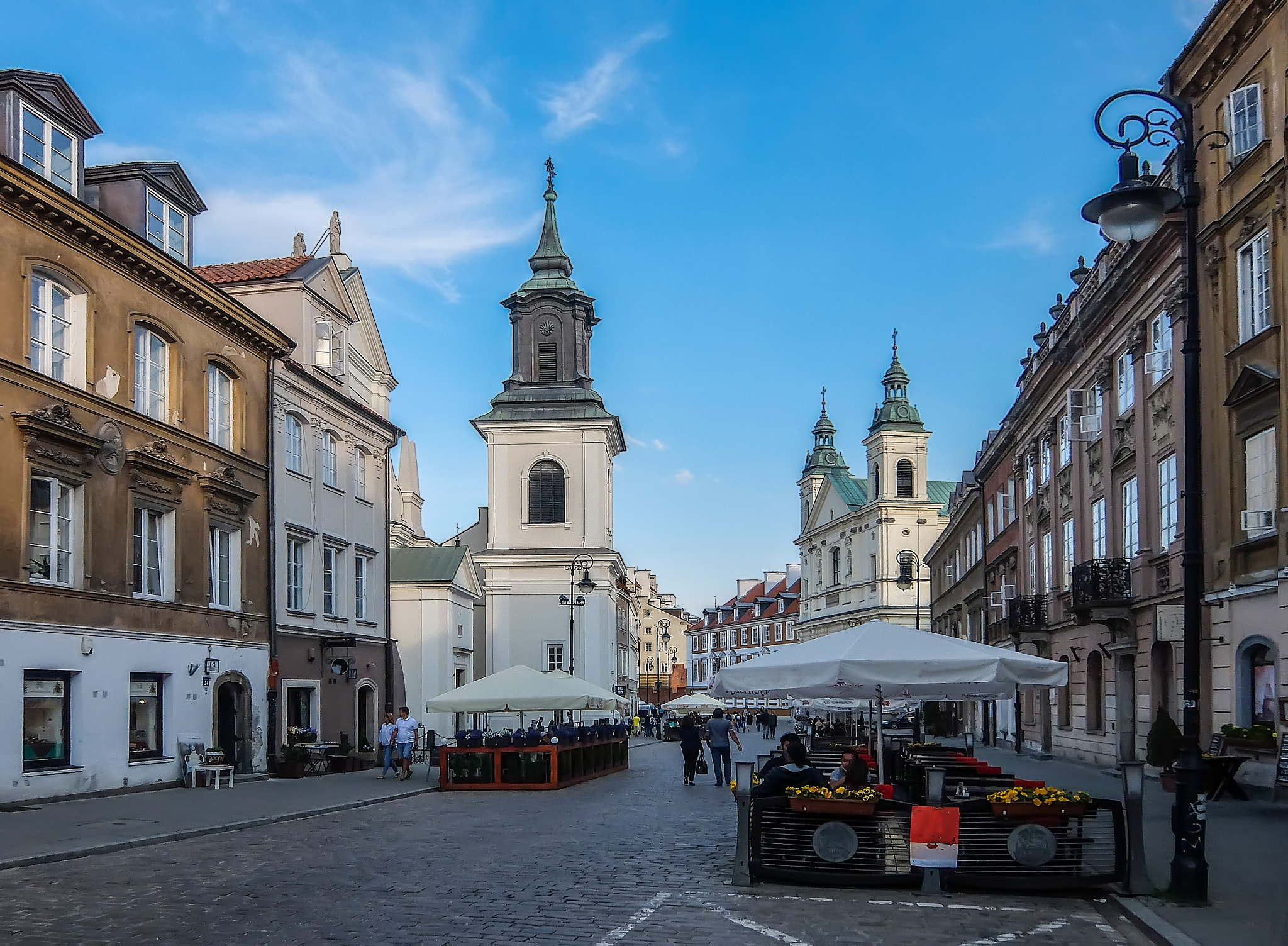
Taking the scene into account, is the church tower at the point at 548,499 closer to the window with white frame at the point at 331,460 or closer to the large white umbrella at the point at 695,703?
the large white umbrella at the point at 695,703

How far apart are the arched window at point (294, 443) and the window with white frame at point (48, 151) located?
9721 millimetres

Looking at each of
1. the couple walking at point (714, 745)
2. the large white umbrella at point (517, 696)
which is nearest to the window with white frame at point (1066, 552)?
the couple walking at point (714, 745)

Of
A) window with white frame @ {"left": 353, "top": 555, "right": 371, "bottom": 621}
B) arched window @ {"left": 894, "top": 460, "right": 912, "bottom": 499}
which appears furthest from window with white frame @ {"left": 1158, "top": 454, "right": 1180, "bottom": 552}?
arched window @ {"left": 894, "top": 460, "right": 912, "bottom": 499}

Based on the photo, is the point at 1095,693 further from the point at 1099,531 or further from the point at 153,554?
the point at 153,554

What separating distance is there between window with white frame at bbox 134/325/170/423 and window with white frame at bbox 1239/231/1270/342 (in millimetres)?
19183

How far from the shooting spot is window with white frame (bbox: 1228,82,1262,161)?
71.8 feet

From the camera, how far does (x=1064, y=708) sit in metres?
36.8

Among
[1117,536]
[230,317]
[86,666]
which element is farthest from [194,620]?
[1117,536]

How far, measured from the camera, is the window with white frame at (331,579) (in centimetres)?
3494

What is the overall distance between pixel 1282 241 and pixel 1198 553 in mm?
10964

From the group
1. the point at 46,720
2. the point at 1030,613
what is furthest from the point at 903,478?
the point at 46,720

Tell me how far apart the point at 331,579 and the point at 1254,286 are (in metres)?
23.1

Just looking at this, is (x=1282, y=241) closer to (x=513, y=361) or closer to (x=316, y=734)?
(x=316, y=734)

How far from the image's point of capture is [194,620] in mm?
27031
